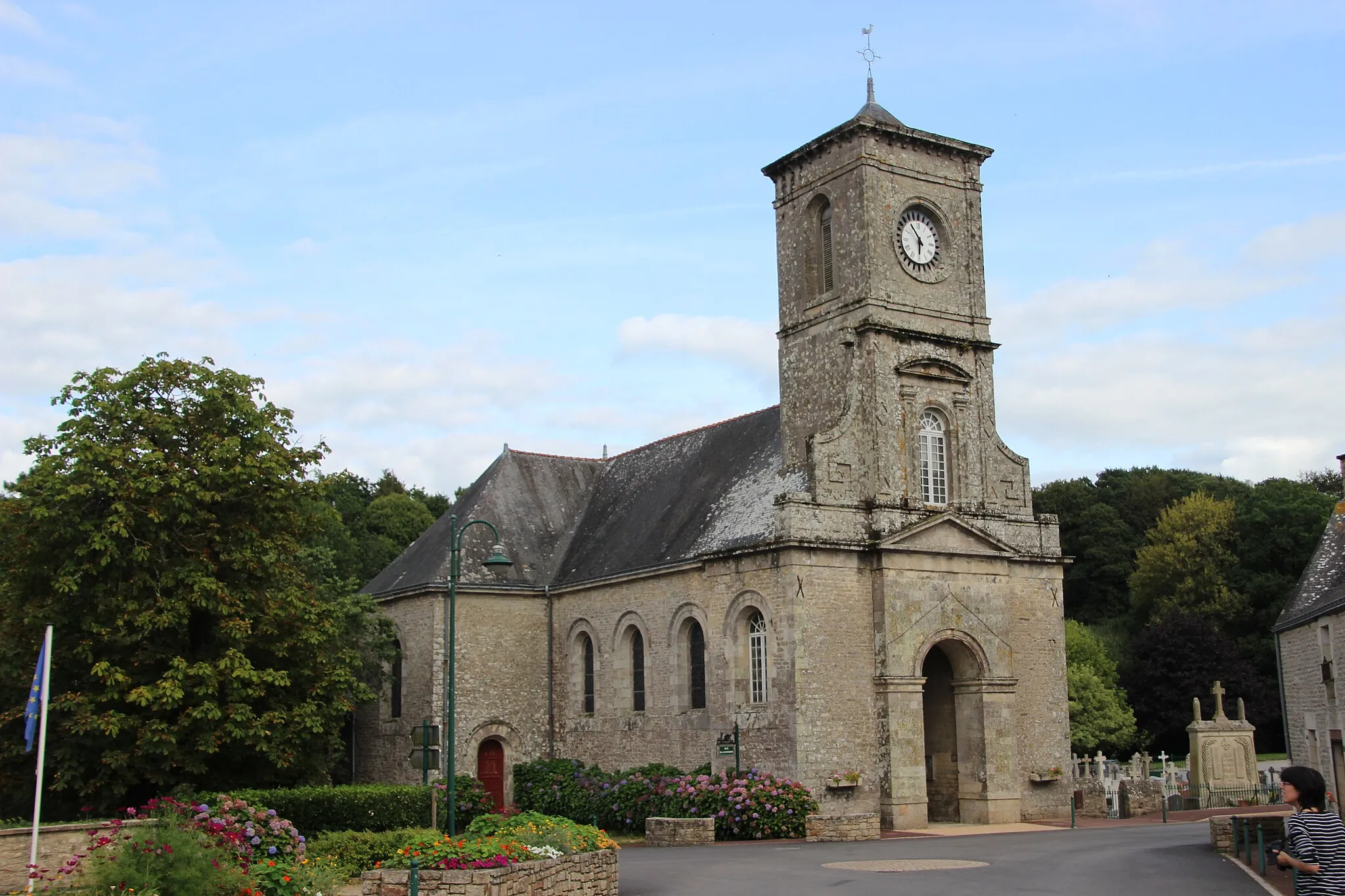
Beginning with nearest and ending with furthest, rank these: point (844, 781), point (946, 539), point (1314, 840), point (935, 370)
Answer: point (1314, 840)
point (844, 781)
point (946, 539)
point (935, 370)

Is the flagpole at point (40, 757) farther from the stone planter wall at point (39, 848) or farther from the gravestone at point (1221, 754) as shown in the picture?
the gravestone at point (1221, 754)

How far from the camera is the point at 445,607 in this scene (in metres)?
33.6

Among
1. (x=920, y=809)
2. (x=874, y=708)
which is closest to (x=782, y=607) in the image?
(x=874, y=708)

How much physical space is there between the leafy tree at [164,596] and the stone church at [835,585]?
7132 mm

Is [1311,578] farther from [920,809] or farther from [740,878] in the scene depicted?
[740,878]

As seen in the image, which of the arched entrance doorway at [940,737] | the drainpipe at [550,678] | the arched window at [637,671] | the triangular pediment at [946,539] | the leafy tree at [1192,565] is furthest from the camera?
the leafy tree at [1192,565]

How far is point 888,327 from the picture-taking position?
29.2m

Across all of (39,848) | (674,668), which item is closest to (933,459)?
(674,668)

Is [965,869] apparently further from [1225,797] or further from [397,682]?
[397,682]

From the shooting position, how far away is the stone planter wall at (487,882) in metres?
14.1

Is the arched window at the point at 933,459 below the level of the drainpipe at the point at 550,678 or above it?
above

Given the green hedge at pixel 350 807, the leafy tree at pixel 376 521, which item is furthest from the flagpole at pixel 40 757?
the leafy tree at pixel 376 521

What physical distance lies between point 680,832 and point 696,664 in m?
6.04

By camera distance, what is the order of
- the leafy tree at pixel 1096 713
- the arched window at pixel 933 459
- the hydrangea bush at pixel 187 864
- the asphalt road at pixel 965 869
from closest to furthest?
the hydrangea bush at pixel 187 864
the asphalt road at pixel 965 869
the arched window at pixel 933 459
the leafy tree at pixel 1096 713
